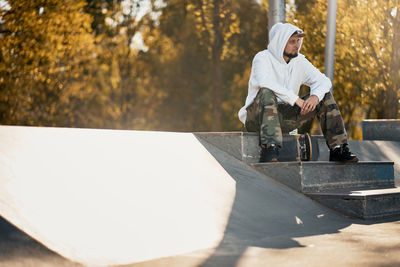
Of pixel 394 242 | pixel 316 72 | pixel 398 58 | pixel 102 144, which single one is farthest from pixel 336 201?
pixel 398 58

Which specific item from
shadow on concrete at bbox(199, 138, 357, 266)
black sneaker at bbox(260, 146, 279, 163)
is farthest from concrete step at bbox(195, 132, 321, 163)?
black sneaker at bbox(260, 146, 279, 163)

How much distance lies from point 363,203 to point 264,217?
107cm

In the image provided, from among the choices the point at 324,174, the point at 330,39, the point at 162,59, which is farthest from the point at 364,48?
the point at 162,59

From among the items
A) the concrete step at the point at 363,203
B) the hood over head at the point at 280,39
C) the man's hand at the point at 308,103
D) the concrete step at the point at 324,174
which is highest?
the hood over head at the point at 280,39

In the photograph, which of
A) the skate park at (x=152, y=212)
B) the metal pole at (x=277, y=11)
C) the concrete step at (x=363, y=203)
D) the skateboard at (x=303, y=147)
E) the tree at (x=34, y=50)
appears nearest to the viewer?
the skate park at (x=152, y=212)

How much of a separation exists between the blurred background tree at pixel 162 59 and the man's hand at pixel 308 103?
27.1 ft

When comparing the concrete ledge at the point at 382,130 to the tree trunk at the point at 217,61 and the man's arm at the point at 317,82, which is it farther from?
the tree trunk at the point at 217,61

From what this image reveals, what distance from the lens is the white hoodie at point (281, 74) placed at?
17.9 feet

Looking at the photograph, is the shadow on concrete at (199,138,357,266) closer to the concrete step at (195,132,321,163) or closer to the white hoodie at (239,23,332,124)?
the concrete step at (195,132,321,163)

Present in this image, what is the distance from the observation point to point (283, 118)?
18.9 feet

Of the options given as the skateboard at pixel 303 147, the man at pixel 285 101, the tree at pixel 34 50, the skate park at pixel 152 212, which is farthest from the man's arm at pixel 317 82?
the tree at pixel 34 50

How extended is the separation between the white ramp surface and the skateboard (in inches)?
43.8

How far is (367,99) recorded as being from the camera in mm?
15859

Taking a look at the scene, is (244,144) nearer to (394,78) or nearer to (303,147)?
(303,147)
